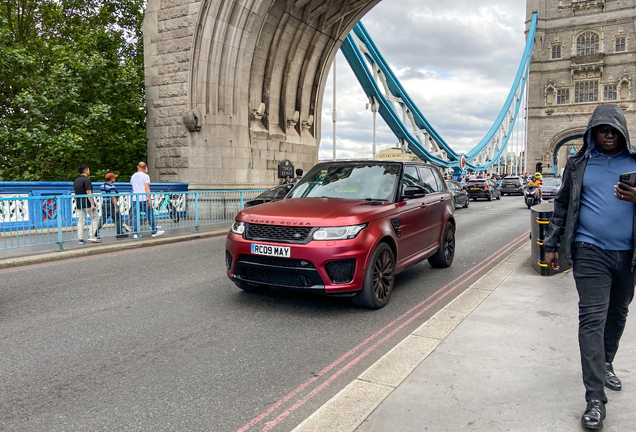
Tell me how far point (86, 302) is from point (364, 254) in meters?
3.37

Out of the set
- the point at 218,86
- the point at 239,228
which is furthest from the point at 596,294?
the point at 218,86

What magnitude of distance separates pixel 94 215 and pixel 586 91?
7850 cm

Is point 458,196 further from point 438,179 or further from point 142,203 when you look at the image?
point 142,203

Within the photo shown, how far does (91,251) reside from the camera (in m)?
9.40

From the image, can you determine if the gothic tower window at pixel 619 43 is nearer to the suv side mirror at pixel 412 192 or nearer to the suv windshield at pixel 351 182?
the suv windshield at pixel 351 182

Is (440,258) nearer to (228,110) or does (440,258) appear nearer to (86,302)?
(86,302)

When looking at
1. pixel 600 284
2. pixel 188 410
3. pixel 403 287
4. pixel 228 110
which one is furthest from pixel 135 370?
pixel 228 110

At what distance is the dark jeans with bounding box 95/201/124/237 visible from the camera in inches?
412

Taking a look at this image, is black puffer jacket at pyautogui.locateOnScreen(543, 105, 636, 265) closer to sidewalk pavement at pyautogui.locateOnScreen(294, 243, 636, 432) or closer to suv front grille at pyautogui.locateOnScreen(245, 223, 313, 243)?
sidewalk pavement at pyautogui.locateOnScreen(294, 243, 636, 432)

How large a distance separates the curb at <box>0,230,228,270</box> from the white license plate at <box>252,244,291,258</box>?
17.8 ft

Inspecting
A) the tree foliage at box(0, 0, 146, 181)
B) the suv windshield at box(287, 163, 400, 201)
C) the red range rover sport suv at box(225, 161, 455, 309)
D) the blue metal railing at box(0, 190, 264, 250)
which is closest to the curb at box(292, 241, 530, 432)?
the red range rover sport suv at box(225, 161, 455, 309)

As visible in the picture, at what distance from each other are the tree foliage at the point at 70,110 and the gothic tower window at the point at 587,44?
73833mm

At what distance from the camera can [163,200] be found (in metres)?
11.9

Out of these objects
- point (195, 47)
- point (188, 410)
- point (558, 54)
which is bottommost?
point (188, 410)
